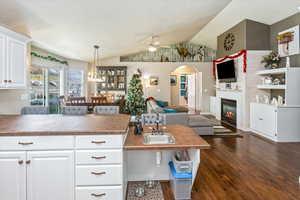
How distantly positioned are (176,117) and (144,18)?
102 inches

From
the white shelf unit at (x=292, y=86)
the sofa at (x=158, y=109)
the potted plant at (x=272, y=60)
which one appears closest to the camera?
the white shelf unit at (x=292, y=86)

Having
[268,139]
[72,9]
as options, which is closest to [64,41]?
[72,9]

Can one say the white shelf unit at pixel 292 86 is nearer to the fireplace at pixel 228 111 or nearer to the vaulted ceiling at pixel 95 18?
the fireplace at pixel 228 111

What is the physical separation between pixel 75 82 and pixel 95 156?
739cm

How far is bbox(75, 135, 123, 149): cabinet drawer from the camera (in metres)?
1.96

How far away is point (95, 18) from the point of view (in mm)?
4180

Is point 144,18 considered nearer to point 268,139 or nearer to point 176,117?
point 176,117

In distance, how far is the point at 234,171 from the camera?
3.15 meters

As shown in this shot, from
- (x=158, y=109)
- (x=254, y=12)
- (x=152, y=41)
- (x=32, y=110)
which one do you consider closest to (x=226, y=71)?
(x=254, y=12)

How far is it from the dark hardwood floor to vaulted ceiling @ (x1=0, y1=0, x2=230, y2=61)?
132 inches

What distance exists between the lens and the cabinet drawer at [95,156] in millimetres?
1965

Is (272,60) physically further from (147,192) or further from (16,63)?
(16,63)

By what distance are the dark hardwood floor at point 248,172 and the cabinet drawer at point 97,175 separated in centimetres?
86

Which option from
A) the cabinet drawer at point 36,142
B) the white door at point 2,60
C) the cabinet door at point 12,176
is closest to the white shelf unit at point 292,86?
the cabinet drawer at point 36,142
